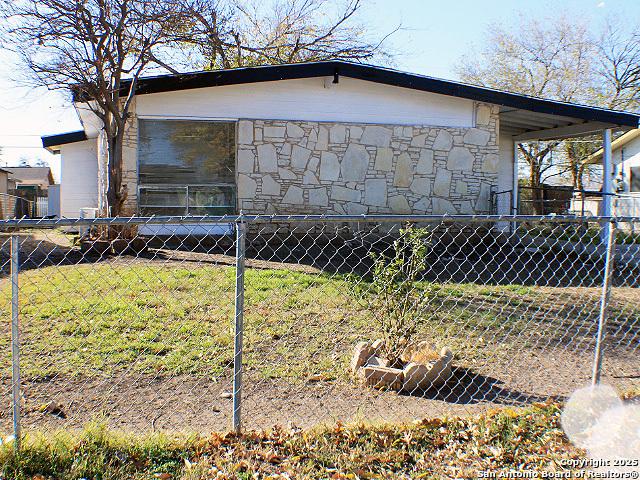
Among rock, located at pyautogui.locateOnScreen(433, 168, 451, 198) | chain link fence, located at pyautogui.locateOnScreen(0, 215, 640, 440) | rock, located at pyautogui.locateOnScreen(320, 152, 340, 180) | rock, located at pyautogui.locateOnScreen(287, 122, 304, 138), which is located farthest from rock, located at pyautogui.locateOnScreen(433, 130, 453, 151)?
chain link fence, located at pyautogui.locateOnScreen(0, 215, 640, 440)

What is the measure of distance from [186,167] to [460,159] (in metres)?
5.66

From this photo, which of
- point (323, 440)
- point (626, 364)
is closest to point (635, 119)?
point (626, 364)

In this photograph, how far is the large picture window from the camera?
35.8 ft

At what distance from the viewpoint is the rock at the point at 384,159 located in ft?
37.7

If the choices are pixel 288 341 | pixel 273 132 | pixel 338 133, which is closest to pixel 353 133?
pixel 338 133

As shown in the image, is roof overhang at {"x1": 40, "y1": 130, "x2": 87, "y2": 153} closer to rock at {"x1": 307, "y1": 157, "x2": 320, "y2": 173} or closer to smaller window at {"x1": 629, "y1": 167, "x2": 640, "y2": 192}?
rock at {"x1": 307, "y1": 157, "x2": 320, "y2": 173}

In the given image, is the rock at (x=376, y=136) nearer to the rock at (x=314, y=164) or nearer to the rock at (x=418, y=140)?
the rock at (x=418, y=140)

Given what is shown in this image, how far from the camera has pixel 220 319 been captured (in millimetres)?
5719

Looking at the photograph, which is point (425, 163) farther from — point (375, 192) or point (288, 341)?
point (288, 341)

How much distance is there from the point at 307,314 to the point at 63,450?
3179 millimetres

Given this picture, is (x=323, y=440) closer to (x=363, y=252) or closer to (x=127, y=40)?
(x=363, y=252)

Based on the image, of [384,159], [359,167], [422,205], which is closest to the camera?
[359,167]

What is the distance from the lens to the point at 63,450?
304cm

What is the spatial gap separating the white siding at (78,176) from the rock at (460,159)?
10109mm
